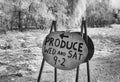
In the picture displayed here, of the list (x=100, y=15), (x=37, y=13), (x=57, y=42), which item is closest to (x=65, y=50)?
(x=57, y=42)

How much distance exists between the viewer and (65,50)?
9.34 feet

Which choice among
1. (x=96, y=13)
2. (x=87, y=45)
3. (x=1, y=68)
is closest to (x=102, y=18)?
(x=96, y=13)

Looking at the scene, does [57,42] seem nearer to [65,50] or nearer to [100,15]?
A: [65,50]

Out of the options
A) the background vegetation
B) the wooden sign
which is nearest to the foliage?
the background vegetation

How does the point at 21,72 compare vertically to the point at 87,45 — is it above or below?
below

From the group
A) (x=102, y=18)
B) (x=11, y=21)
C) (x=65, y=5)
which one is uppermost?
(x=65, y=5)

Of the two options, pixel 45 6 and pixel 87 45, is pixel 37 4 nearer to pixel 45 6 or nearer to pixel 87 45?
pixel 45 6

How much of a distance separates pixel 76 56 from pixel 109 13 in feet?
109

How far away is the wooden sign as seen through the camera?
271 cm

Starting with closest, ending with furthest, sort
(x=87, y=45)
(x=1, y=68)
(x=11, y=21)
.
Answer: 1. (x=87, y=45)
2. (x=1, y=68)
3. (x=11, y=21)

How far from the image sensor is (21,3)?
13883 millimetres

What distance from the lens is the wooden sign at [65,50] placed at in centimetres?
271

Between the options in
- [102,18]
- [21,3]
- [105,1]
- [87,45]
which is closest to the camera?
[87,45]

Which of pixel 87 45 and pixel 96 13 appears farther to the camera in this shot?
pixel 96 13
